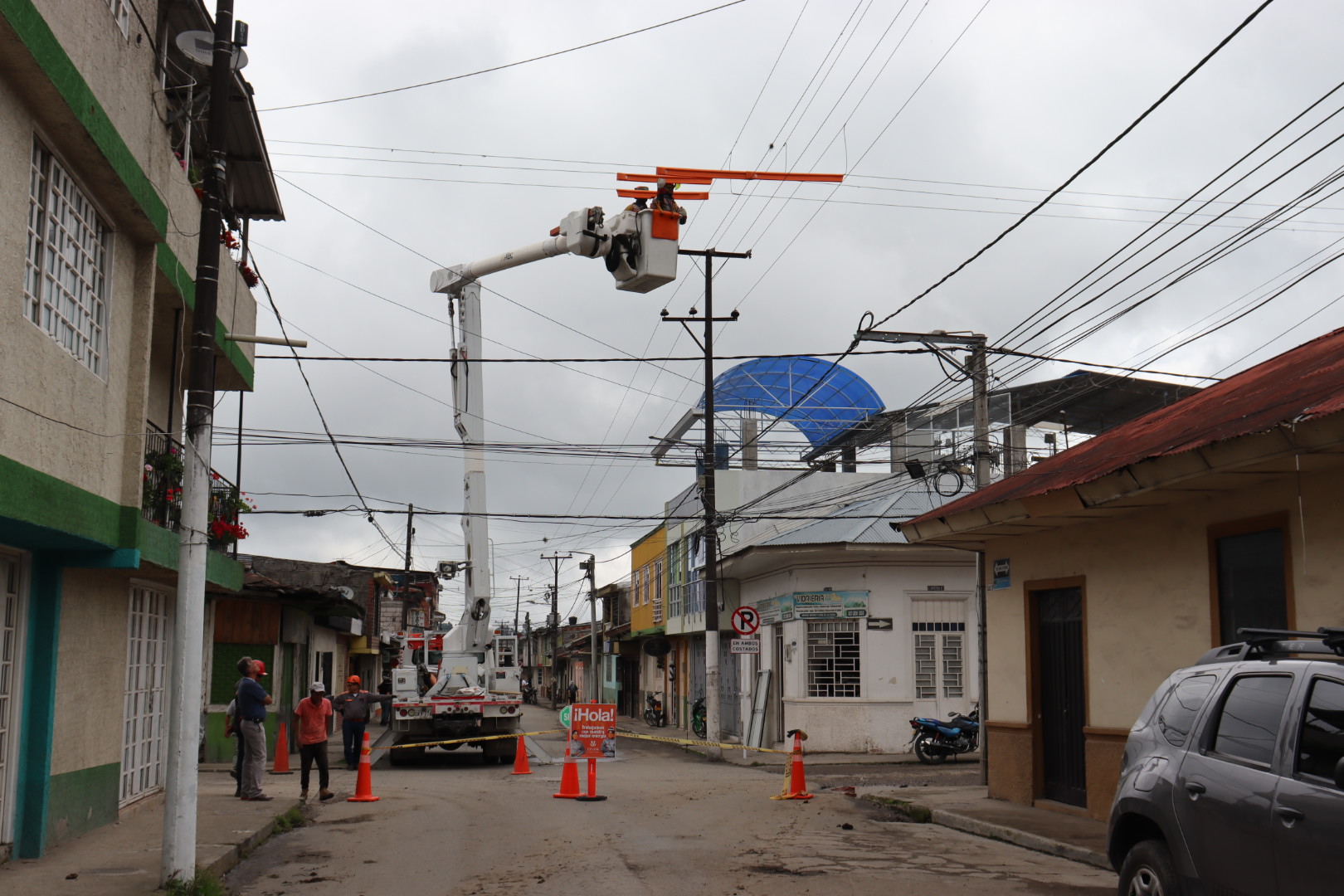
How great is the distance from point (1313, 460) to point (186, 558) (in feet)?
27.8

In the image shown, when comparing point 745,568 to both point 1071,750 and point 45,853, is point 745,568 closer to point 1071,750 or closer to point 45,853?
point 1071,750

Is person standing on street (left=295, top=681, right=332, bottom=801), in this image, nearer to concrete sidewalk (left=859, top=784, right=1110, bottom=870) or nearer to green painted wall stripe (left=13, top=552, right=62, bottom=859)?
green painted wall stripe (left=13, top=552, right=62, bottom=859)

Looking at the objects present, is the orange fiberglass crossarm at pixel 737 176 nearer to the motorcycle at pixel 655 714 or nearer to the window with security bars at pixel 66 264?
the window with security bars at pixel 66 264

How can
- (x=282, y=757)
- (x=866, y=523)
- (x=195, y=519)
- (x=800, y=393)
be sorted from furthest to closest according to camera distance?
(x=800, y=393), (x=866, y=523), (x=282, y=757), (x=195, y=519)

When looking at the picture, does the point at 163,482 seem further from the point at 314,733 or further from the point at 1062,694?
the point at 1062,694

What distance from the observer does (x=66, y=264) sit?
10047mm

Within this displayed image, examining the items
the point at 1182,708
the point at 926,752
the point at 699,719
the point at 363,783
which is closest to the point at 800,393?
the point at 699,719

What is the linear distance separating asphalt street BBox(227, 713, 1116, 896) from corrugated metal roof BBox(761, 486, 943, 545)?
29.8ft

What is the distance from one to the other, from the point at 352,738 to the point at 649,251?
1393 cm

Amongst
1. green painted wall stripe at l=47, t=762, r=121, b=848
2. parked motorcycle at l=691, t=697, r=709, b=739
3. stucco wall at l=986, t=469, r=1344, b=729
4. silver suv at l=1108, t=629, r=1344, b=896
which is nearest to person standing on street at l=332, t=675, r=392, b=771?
green painted wall stripe at l=47, t=762, r=121, b=848

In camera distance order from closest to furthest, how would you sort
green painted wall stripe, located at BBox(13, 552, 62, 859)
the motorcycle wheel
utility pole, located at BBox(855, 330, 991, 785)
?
green painted wall stripe, located at BBox(13, 552, 62, 859) < utility pole, located at BBox(855, 330, 991, 785) < the motorcycle wheel

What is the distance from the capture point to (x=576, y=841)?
11.8m

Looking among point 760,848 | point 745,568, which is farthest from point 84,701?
point 745,568

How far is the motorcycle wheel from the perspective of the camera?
74.5 feet
